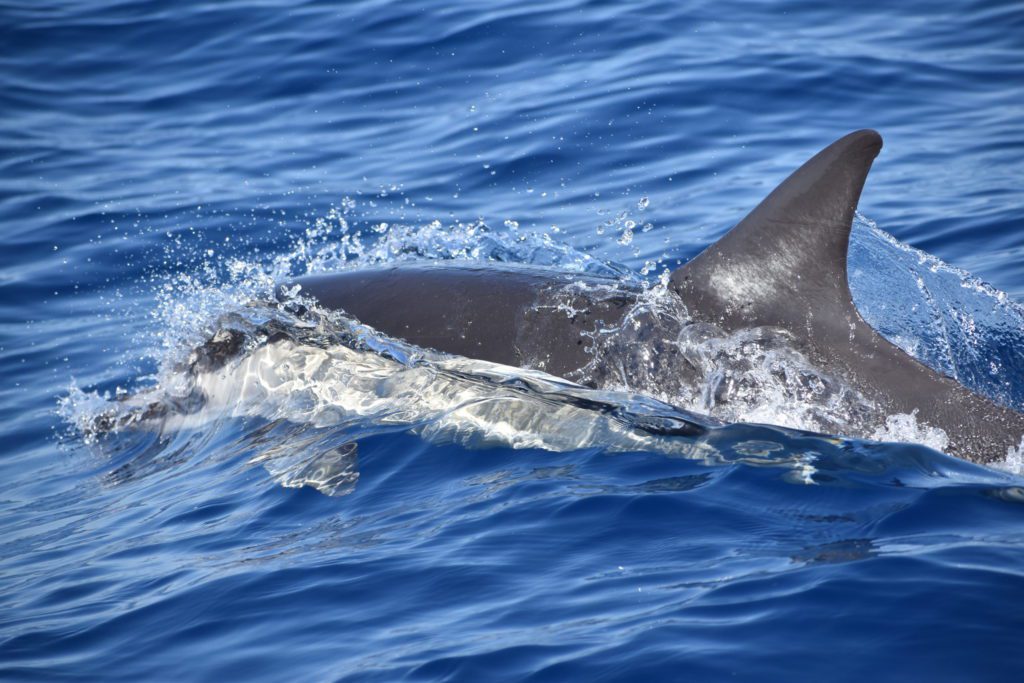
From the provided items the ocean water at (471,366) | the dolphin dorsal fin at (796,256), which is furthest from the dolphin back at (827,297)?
the ocean water at (471,366)

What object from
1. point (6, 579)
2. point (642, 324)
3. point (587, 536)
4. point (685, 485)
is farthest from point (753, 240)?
point (6, 579)

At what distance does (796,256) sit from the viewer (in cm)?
560

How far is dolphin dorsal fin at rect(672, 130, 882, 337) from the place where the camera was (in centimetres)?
543

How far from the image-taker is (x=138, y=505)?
6.40 metres

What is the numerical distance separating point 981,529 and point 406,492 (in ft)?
8.64

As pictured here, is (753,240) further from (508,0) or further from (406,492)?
(508,0)

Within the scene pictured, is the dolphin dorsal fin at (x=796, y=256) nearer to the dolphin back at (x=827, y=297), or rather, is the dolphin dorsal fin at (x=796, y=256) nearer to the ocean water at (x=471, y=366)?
the dolphin back at (x=827, y=297)

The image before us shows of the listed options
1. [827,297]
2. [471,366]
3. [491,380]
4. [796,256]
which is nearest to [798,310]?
[827,297]

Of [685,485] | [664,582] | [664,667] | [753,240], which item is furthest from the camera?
[753,240]

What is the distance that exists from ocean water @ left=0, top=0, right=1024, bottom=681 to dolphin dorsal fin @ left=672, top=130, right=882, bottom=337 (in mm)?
245

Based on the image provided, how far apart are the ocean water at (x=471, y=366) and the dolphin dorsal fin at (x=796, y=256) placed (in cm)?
24

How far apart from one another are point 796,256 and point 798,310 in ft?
0.88

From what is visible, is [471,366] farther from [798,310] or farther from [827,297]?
[827,297]

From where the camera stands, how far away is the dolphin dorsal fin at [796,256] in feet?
17.8
